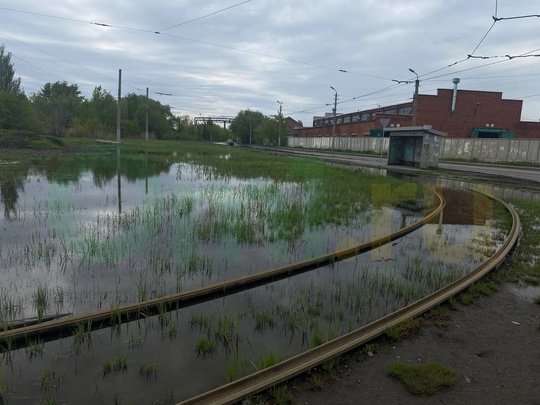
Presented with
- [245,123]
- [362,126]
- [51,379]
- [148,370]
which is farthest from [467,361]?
[245,123]

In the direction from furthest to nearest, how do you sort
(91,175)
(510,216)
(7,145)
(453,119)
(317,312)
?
(453,119), (7,145), (91,175), (510,216), (317,312)

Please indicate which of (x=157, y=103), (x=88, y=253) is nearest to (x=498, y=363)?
(x=88, y=253)

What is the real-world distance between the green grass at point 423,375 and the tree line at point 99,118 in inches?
1869

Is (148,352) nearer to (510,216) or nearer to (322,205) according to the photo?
(322,205)

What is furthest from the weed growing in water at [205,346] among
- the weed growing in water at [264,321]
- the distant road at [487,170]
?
the distant road at [487,170]

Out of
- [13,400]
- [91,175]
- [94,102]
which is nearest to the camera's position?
[13,400]

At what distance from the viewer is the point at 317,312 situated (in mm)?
4887

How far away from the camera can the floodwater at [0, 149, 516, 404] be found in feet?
11.7

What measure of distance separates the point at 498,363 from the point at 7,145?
3907 centimetres

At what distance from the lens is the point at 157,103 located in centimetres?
11588

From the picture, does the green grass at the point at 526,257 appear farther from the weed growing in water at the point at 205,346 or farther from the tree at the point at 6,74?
the tree at the point at 6,74

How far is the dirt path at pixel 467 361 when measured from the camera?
325cm

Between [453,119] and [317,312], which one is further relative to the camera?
[453,119]

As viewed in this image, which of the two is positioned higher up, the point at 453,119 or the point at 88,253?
the point at 453,119
